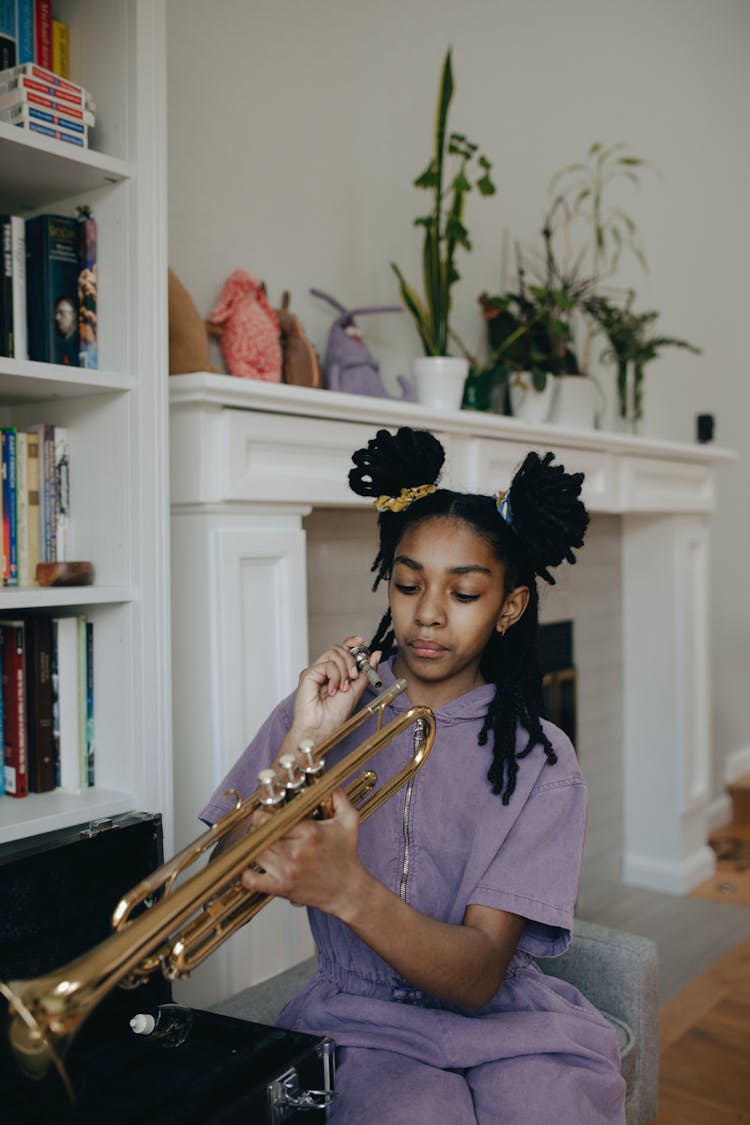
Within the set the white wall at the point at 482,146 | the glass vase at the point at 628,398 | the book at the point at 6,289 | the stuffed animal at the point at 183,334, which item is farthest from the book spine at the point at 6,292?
the glass vase at the point at 628,398

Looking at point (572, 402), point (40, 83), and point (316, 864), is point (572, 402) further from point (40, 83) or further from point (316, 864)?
point (316, 864)

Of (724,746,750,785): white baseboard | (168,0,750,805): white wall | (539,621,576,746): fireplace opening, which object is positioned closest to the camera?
(168,0,750,805): white wall

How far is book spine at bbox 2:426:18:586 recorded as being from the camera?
1.46 m

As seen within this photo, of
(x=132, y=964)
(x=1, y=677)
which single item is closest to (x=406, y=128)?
(x=1, y=677)

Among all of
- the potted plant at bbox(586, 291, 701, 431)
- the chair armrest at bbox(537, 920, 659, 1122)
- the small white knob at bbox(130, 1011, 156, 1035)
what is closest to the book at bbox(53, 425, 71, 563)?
the small white knob at bbox(130, 1011, 156, 1035)

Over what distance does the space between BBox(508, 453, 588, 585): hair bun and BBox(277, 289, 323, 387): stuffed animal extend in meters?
0.81

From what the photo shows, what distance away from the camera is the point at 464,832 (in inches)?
49.9

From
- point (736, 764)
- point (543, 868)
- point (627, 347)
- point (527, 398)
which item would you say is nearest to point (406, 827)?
point (543, 868)

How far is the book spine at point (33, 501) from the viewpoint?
59.1 inches

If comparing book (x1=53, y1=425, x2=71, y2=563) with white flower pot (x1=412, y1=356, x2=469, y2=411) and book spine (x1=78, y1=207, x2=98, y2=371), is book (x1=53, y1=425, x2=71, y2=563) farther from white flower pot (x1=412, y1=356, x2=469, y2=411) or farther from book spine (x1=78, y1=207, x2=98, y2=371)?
white flower pot (x1=412, y1=356, x2=469, y2=411)

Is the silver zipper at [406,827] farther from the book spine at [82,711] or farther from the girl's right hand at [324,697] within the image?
the book spine at [82,711]

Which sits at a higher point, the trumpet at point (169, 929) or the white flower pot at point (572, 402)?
the white flower pot at point (572, 402)

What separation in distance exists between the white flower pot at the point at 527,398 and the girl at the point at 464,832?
1286mm

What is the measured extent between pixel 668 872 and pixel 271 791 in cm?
269
